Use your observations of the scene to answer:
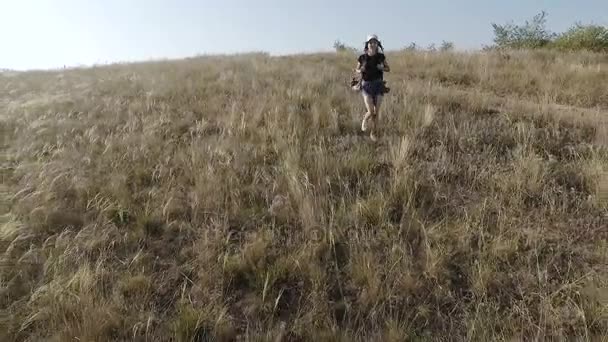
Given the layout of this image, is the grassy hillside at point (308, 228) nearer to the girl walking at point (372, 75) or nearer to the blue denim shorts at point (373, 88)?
the girl walking at point (372, 75)

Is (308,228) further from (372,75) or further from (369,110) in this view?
(372,75)

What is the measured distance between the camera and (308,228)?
4082 mm

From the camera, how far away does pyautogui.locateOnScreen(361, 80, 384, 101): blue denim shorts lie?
269 inches

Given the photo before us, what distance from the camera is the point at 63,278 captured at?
3545 mm

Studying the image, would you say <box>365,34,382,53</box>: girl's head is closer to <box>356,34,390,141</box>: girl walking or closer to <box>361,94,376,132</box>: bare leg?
<box>356,34,390,141</box>: girl walking

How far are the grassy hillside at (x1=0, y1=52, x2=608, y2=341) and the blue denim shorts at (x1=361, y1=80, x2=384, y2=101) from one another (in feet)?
1.84

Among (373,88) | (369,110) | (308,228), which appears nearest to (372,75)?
(373,88)

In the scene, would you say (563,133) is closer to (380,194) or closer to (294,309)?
(380,194)

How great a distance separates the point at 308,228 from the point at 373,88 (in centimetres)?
347

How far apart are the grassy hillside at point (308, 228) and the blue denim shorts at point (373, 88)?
562mm

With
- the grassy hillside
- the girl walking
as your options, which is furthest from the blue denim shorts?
the grassy hillside

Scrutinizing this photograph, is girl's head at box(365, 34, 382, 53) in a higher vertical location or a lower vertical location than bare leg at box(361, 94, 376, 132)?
higher

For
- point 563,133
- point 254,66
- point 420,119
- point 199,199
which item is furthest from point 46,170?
point 254,66

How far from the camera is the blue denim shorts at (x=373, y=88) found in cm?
684
